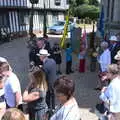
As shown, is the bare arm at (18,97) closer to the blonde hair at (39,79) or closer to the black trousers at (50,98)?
the blonde hair at (39,79)

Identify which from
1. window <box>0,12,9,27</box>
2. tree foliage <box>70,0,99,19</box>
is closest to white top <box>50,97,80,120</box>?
window <box>0,12,9,27</box>

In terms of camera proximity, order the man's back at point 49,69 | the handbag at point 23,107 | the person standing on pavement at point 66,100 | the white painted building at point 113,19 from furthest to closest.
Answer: the white painted building at point 113,19 → the man's back at point 49,69 → the handbag at point 23,107 → the person standing on pavement at point 66,100

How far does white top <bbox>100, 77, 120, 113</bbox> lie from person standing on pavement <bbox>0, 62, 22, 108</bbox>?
146 cm

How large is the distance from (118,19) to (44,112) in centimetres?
1534

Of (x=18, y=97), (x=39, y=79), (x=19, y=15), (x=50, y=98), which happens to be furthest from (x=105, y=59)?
(x=19, y=15)

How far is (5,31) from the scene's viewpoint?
35.2m

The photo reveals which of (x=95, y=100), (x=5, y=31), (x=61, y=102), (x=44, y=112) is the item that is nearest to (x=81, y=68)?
(x=95, y=100)

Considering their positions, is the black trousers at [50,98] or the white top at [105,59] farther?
the white top at [105,59]

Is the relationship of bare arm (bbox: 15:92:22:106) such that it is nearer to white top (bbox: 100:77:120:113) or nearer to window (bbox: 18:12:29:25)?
white top (bbox: 100:77:120:113)

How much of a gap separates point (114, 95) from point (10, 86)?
171 centimetres

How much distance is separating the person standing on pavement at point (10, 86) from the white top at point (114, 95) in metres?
1.46

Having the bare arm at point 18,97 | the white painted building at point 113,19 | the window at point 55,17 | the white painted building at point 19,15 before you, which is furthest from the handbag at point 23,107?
the window at point 55,17

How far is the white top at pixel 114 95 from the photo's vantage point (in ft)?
19.6

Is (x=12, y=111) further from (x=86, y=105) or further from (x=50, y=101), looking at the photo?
(x=86, y=105)
